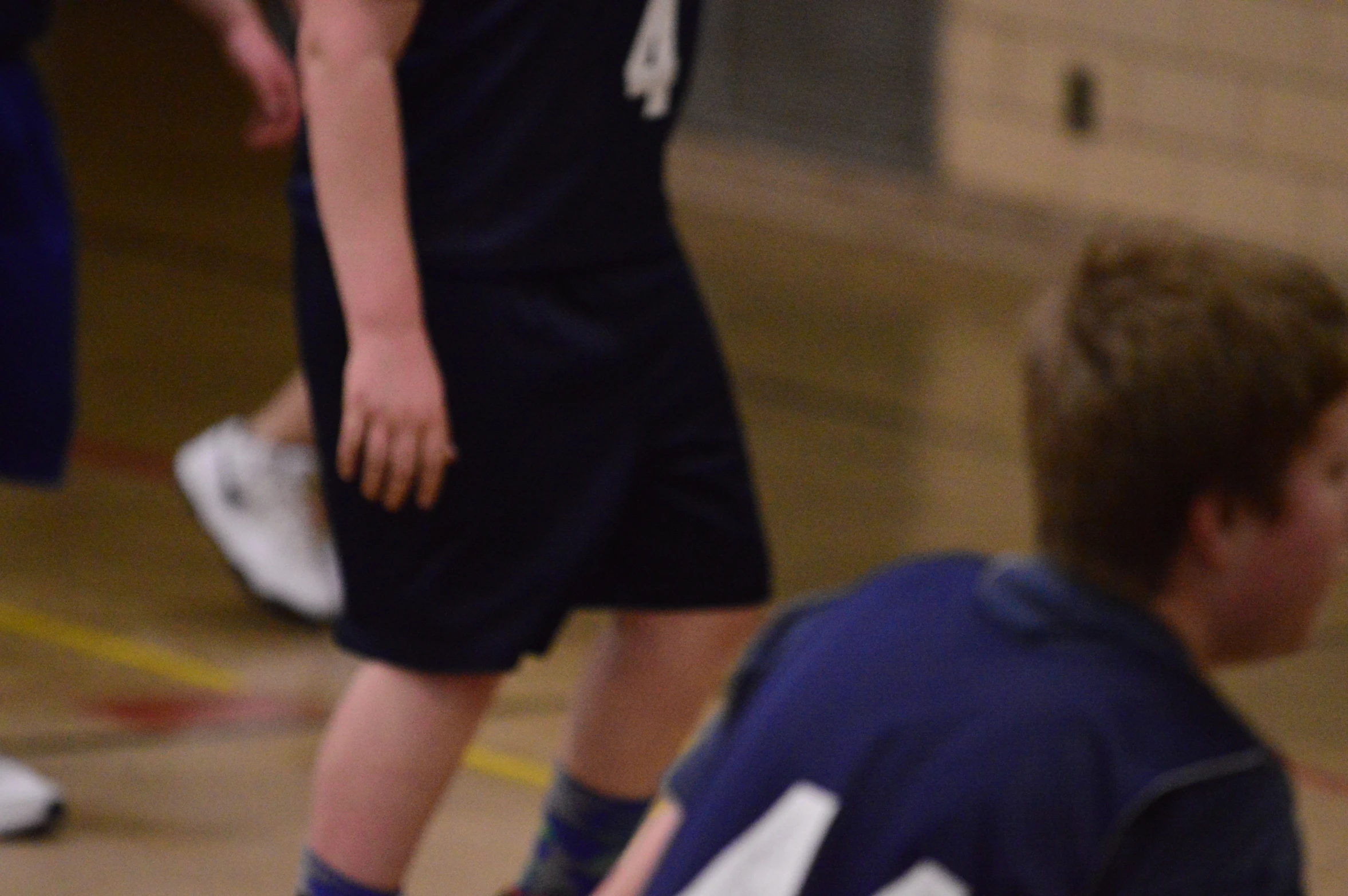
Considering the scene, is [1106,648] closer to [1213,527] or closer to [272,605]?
[1213,527]

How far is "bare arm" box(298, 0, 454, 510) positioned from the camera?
6.56 feet

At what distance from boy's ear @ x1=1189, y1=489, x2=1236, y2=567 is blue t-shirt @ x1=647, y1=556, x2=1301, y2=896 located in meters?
0.05

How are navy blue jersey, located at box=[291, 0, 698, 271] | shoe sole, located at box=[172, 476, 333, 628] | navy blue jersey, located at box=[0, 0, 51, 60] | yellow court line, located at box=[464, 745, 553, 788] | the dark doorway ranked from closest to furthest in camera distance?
navy blue jersey, located at box=[291, 0, 698, 271] < navy blue jersey, located at box=[0, 0, 51, 60] < yellow court line, located at box=[464, 745, 553, 788] < shoe sole, located at box=[172, 476, 333, 628] < the dark doorway

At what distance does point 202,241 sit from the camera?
6.39 metres

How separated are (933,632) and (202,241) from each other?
5349 mm

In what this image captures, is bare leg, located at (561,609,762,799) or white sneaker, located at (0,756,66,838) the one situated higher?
bare leg, located at (561,609,762,799)

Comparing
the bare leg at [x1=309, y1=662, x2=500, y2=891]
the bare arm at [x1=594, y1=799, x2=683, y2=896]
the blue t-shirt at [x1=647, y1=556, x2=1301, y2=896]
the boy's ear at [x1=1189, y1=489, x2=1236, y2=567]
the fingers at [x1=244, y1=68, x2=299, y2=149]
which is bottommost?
the bare leg at [x1=309, y1=662, x2=500, y2=891]

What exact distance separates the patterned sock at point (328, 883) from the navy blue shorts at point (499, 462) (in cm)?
21

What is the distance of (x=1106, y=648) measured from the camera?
1242 millimetres

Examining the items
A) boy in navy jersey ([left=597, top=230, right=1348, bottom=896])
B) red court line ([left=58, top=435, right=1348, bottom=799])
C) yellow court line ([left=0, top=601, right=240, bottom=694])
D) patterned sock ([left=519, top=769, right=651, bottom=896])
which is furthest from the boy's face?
yellow court line ([left=0, top=601, right=240, bottom=694])

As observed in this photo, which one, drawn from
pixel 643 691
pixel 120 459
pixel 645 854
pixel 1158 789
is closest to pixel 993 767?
pixel 1158 789

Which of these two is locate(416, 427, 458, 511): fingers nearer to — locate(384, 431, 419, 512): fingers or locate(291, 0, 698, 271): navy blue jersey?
locate(384, 431, 419, 512): fingers

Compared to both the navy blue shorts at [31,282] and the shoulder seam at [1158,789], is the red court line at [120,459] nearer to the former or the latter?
the navy blue shorts at [31,282]

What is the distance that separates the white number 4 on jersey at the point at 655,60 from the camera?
7.14 feet
